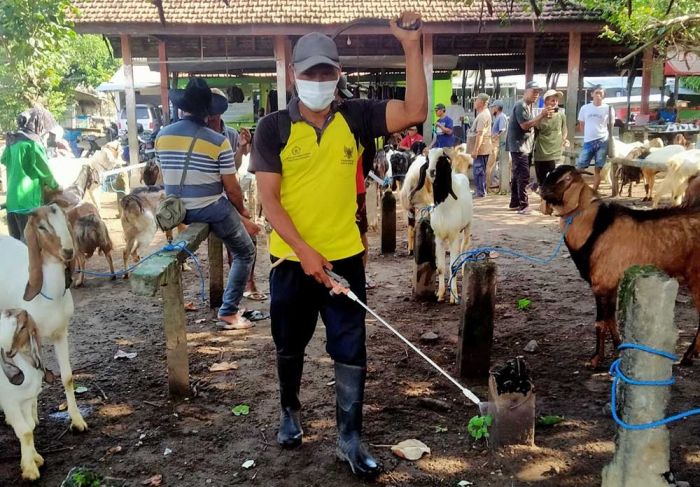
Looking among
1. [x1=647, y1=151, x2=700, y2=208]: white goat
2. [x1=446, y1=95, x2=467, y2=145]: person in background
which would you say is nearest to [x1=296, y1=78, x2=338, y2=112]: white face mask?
[x1=647, y1=151, x2=700, y2=208]: white goat

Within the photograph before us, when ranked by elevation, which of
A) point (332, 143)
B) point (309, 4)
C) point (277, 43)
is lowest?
point (332, 143)

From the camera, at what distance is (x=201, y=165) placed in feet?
18.0

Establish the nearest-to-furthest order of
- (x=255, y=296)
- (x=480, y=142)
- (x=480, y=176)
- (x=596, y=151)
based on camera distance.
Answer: (x=255, y=296) → (x=596, y=151) → (x=480, y=142) → (x=480, y=176)

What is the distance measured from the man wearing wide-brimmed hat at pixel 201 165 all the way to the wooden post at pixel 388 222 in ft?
11.1

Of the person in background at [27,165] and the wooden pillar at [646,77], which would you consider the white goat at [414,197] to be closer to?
the person in background at [27,165]

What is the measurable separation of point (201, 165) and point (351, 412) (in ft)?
9.33

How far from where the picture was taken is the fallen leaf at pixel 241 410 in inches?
172

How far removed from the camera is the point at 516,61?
21734 millimetres

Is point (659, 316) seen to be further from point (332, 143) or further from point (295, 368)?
point (295, 368)

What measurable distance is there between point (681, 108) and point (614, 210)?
2199 cm

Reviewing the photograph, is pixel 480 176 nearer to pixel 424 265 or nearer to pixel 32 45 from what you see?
pixel 424 265

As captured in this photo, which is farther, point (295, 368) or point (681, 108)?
point (681, 108)

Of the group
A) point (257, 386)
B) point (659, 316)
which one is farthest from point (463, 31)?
point (659, 316)

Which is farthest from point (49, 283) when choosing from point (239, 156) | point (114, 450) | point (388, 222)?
point (388, 222)
